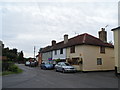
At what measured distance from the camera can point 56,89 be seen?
389 inches

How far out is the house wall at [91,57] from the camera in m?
27.2

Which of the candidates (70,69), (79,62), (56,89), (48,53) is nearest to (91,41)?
(79,62)

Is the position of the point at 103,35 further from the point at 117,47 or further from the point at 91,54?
the point at 117,47

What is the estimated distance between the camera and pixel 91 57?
91.9ft

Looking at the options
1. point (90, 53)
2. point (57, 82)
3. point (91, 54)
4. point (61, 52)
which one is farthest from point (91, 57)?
point (57, 82)

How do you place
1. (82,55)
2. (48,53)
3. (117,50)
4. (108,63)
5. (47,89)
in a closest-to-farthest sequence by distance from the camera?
(47,89), (117,50), (82,55), (108,63), (48,53)

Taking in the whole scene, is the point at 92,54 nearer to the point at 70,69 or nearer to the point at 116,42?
the point at 70,69

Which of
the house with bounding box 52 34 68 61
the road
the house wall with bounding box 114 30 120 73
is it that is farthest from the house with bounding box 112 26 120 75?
the house with bounding box 52 34 68 61

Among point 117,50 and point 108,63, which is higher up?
point 117,50

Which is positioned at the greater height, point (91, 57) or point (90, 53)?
point (90, 53)

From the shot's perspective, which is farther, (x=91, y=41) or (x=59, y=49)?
(x=59, y=49)

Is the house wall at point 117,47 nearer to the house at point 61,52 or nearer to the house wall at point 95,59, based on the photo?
the house wall at point 95,59

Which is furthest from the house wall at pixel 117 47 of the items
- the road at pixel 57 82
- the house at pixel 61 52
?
the house at pixel 61 52

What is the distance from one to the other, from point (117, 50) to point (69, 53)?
1178 centimetres
